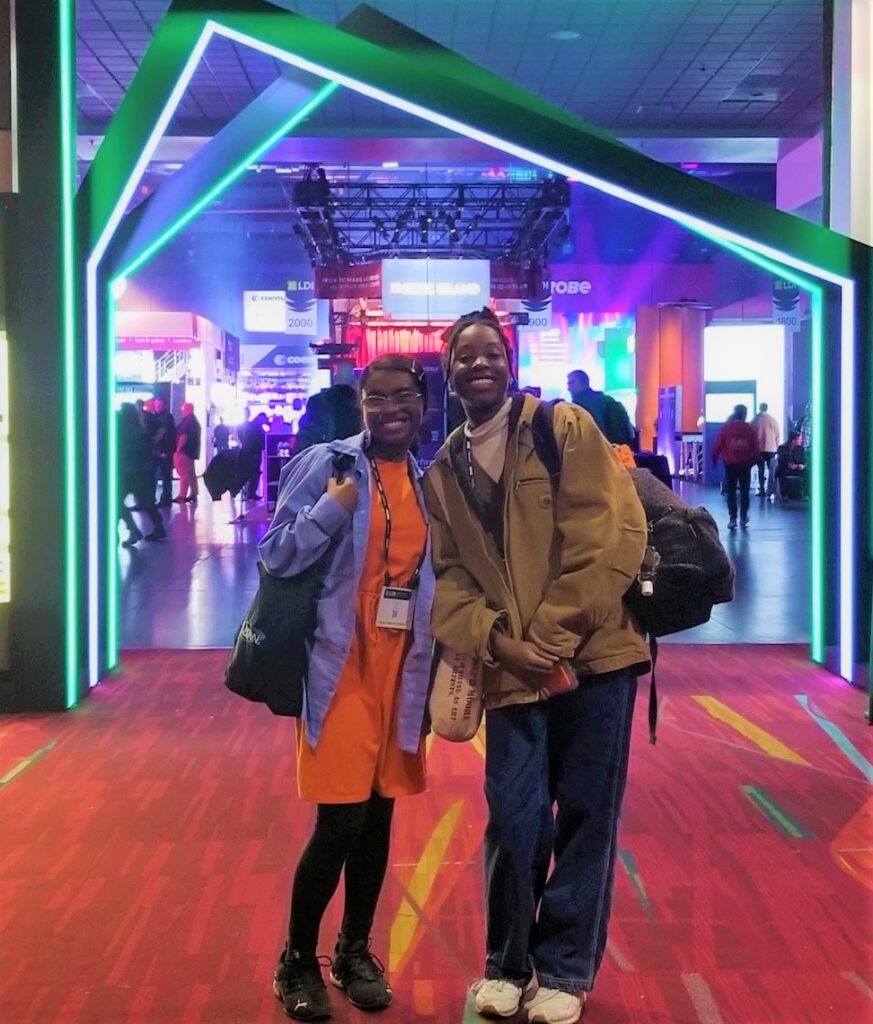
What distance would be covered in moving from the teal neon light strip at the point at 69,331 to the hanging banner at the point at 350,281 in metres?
14.0

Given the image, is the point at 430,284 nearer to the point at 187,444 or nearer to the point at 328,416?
the point at 187,444

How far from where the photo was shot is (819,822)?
3.53 metres

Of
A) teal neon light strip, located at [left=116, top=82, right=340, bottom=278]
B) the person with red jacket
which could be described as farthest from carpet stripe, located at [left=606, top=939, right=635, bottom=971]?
the person with red jacket

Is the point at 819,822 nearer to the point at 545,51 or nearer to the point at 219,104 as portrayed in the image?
the point at 545,51

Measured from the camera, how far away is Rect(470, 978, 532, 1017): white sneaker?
2.31m

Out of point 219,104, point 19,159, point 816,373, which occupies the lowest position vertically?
point 816,373

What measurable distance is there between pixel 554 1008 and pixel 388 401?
1.31 metres

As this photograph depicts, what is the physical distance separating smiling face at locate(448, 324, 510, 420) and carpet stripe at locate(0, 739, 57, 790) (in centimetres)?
262

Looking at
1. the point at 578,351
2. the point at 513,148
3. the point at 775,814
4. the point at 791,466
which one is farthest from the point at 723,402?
the point at 775,814

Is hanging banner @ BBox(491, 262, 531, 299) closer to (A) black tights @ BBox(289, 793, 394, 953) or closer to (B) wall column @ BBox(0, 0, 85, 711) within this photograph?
(B) wall column @ BBox(0, 0, 85, 711)

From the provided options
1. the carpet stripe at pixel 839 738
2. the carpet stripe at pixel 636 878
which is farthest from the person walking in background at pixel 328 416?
the carpet stripe at pixel 636 878

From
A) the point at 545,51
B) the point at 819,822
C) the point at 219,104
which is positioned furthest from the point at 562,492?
the point at 219,104

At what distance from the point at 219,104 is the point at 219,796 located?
6.51m

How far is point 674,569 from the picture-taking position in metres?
2.23
